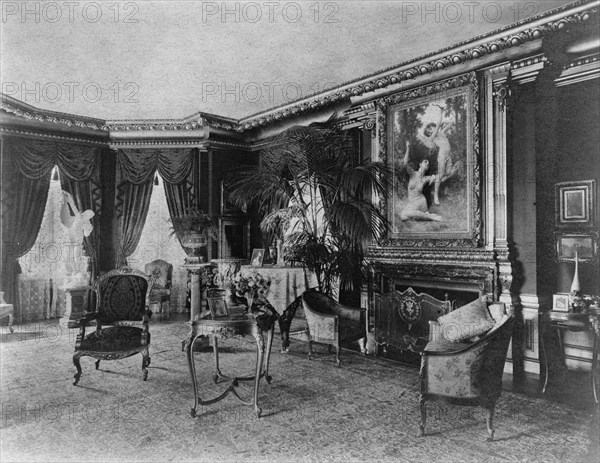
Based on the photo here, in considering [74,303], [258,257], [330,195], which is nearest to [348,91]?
[330,195]

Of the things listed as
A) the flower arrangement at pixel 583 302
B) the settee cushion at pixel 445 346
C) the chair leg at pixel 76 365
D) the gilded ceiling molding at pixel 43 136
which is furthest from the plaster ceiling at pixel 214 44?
the chair leg at pixel 76 365

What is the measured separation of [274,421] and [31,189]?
6.33 m

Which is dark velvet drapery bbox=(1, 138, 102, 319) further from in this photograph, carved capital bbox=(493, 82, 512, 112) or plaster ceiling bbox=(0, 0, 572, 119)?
carved capital bbox=(493, 82, 512, 112)

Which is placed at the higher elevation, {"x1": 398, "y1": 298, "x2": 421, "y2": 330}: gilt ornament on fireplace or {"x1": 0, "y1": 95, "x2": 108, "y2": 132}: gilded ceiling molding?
{"x1": 0, "y1": 95, "x2": 108, "y2": 132}: gilded ceiling molding

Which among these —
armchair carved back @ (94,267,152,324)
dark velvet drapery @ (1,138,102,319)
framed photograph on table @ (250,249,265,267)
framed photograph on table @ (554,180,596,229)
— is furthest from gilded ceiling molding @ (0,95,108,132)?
framed photograph on table @ (554,180,596,229)

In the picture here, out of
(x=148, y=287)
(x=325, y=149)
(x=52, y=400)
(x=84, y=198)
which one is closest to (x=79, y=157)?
(x=84, y=198)

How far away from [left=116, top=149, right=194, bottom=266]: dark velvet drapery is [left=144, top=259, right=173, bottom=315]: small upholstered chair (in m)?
0.53

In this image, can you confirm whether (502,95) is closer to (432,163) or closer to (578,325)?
(432,163)

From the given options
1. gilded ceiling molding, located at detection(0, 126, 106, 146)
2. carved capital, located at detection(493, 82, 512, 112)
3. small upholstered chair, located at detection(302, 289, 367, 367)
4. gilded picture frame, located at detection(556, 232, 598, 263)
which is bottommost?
small upholstered chair, located at detection(302, 289, 367, 367)

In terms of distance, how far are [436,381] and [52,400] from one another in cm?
314

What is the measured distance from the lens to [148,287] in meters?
4.64

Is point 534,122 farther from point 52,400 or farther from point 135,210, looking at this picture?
point 135,210

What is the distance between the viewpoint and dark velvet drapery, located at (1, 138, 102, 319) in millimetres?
6953

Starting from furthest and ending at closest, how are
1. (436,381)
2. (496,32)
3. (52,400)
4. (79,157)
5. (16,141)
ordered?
(79,157)
(16,141)
(496,32)
(52,400)
(436,381)
